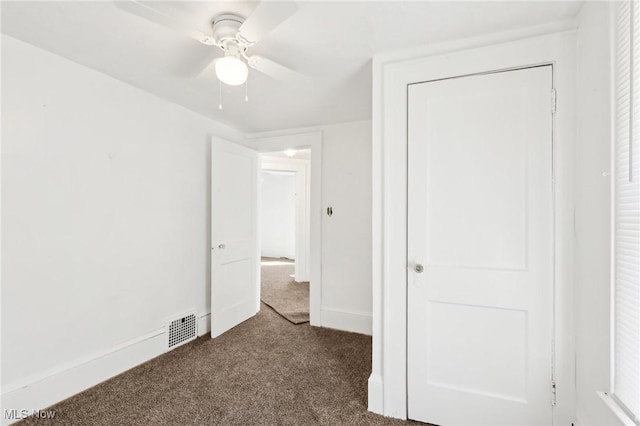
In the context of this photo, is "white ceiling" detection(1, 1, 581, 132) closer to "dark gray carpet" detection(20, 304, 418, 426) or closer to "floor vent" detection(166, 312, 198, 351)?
"floor vent" detection(166, 312, 198, 351)

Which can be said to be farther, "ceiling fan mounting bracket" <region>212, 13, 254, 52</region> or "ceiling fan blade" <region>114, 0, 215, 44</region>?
"ceiling fan mounting bracket" <region>212, 13, 254, 52</region>

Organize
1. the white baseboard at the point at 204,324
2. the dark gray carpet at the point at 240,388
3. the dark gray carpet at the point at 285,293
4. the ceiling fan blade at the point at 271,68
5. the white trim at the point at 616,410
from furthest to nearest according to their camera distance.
A: the dark gray carpet at the point at 285,293
the white baseboard at the point at 204,324
the dark gray carpet at the point at 240,388
the ceiling fan blade at the point at 271,68
the white trim at the point at 616,410

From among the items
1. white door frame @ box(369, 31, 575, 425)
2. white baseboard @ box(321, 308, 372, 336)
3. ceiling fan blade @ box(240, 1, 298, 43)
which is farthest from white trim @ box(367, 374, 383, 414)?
ceiling fan blade @ box(240, 1, 298, 43)

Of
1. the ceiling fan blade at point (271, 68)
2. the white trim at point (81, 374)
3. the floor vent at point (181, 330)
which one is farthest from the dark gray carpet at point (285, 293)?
the ceiling fan blade at point (271, 68)

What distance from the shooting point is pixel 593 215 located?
1329 mm

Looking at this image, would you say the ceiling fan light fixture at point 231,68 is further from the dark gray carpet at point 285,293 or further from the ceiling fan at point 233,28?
the dark gray carpet at point 285,293

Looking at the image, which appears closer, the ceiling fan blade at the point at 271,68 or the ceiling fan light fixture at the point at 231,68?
the ceiling fan light fixture at the point at 231,68

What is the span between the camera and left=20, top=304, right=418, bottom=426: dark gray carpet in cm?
177

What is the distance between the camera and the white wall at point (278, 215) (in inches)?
306

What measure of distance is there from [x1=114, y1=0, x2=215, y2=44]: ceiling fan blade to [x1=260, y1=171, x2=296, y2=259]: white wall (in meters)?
6.48

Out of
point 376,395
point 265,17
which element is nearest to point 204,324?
point 376,395

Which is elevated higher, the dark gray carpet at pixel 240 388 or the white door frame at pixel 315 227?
the white door frame at pixel 315 227

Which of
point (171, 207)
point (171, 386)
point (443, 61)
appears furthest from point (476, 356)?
point (171, 207)

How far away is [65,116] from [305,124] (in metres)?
2.07
